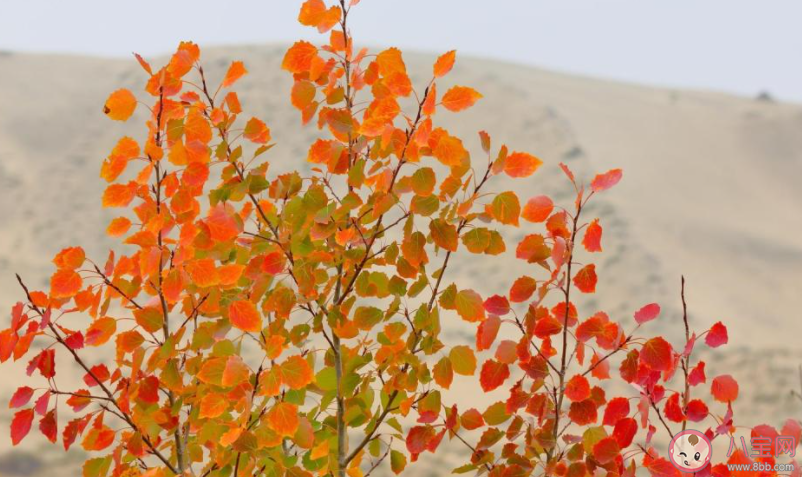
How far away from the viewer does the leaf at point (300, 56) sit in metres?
1.74

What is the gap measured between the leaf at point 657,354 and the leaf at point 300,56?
83 centimetres

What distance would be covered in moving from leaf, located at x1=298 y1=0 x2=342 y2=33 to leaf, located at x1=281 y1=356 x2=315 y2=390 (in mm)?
637

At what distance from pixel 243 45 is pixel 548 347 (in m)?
26.1

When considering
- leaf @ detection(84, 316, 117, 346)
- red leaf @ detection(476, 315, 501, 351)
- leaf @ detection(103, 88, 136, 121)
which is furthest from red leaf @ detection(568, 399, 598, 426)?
leaf @ detection(103, 88, 136, 121)

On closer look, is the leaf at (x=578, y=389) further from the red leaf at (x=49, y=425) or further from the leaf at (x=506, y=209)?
the red leaf at (x=49, y=425)

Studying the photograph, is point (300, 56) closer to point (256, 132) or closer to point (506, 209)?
point (256, 132)

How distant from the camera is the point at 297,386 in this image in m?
1.51

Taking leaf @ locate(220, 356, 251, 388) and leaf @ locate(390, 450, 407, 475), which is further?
leaf @ locate(390, 450, 407, 475)

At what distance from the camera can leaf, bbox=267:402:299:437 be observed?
4.94 ft

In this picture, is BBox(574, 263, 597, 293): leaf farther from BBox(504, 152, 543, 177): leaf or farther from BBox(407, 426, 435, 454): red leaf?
BBox(407, 426, 435, 454): red leaf

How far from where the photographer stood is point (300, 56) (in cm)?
175

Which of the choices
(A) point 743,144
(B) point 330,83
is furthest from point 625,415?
(A) point 743,144

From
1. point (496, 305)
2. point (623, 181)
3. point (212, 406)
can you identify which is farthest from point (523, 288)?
point (623, 181)

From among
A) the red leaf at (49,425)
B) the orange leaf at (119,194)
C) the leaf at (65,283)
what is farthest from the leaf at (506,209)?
the red leaf at (49,425)
